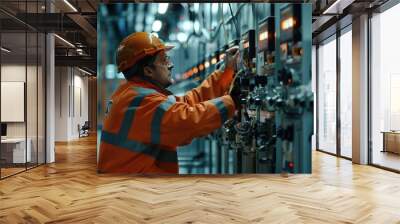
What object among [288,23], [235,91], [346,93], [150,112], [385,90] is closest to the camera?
[150,112]

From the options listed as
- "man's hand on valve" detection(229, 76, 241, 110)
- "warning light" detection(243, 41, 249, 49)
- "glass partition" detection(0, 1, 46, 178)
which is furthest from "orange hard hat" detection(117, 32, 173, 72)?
"glass partition" detection(0, 1, 46, 178)

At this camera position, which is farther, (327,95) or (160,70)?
(327,95)

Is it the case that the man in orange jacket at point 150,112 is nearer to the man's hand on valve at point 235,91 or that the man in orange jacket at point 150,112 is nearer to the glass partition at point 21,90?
the man's hand on valve at point 235,91

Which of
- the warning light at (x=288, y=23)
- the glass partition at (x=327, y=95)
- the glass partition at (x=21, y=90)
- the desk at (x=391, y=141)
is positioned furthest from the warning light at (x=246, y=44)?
the glass partition at (x=327, y=95)

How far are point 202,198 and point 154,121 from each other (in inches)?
61.6

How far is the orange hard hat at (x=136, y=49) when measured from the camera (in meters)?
3.93

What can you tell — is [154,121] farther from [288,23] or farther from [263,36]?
[288,23]

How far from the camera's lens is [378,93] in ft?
26.8

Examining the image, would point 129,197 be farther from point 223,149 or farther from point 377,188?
point 377,188

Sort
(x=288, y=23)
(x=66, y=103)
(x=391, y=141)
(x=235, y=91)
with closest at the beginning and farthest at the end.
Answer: (x=235, y=91) → (x=288, y=23) → (x=391, y=141) → (x=66, y=103)

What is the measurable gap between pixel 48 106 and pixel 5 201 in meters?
4.16

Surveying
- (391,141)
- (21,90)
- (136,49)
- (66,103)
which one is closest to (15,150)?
(21,90)

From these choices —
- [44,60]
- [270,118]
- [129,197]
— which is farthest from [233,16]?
[44,60]

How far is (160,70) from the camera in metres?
3.98
